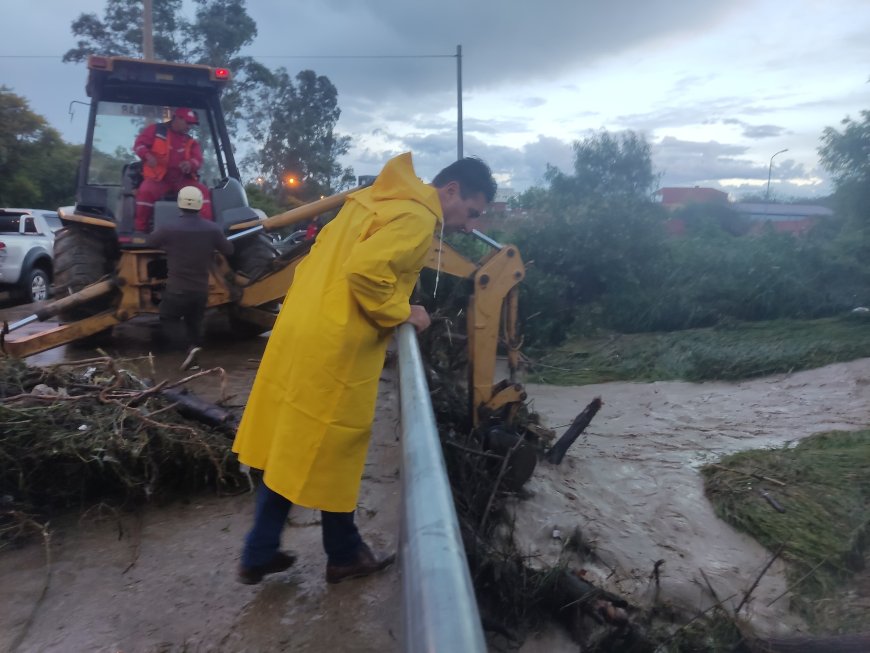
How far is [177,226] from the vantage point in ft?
21.0

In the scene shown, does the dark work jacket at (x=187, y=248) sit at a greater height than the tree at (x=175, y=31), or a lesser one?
lesser

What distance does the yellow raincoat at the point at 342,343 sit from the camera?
2.52 meters

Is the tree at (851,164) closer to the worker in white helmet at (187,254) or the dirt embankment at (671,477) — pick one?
the dirt embankment at (671,477)

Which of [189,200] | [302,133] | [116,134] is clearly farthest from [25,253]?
[302,133]

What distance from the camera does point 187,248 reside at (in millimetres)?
6441

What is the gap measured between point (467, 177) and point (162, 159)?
529 cm

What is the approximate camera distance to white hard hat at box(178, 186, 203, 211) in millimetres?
6492

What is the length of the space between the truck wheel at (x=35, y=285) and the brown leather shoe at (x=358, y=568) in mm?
11165

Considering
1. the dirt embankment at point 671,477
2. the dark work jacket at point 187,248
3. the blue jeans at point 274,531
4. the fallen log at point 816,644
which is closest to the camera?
the blue jeans at point 274,531

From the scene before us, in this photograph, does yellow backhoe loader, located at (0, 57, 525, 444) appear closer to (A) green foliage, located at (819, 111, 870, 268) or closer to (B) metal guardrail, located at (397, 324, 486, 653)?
(B) metal guardrail, located at (397, 324, 486, 653)

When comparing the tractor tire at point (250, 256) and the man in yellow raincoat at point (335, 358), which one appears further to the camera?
the tractor tire at point (250, 256)

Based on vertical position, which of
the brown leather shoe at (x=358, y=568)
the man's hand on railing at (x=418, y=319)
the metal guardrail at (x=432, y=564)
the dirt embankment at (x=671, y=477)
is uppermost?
the man's hand on railing at (x=418, y=319)

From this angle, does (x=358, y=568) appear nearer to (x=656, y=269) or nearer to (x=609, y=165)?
(x=656, y=269)

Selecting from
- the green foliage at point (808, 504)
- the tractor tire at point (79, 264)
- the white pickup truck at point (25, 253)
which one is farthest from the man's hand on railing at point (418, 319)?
the white pickup truck at point (25, 253)
